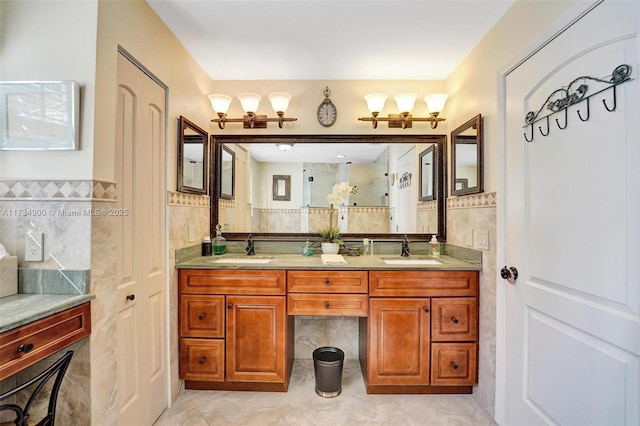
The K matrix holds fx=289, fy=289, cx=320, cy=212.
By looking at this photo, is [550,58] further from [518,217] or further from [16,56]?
[16,56]

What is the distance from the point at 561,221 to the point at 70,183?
217 cm

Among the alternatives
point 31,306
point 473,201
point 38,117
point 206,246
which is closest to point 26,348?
point 31,306

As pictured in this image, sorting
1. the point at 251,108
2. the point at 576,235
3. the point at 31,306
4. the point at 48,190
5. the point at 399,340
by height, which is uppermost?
the point at 251,108

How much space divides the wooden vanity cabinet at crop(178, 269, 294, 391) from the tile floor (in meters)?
0.12

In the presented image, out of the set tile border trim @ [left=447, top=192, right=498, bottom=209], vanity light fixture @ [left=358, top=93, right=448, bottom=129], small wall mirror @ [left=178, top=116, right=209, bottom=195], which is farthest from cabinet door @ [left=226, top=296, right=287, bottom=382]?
vanity light fixture @ [left=358, top=93, right=448, bottom=129]

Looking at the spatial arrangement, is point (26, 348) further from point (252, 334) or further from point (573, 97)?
point (573, 97)

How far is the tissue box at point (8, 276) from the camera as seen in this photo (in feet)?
3.88

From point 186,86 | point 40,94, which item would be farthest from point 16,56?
point 186,86

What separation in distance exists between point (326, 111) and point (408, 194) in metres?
1.03

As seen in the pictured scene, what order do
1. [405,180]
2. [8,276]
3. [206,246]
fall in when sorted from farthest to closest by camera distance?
[405,180]
[206,246]
[8,276]

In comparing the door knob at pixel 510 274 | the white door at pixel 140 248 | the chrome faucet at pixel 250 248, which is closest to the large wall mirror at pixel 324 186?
the chrome faucet at pixel 250 248

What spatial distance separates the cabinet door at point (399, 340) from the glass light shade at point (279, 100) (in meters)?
1.70

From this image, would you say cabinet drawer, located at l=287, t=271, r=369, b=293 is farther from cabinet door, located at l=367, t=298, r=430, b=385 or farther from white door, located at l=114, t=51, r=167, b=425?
white door, located at l=114, t=51, r=167, b=425

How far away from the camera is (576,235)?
1.22 metres
